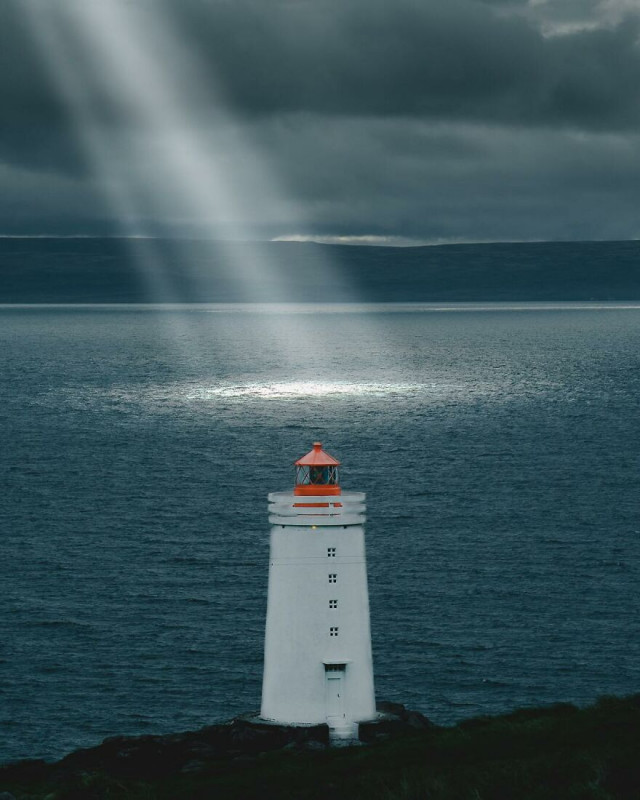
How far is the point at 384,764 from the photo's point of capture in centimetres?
3359

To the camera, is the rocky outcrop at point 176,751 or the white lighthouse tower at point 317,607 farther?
the rocky outcrop at point 176,751

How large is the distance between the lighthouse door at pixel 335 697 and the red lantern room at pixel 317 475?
5.17 meters

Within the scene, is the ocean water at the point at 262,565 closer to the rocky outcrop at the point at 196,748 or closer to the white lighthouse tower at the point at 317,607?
the rocky outcrop at the point at 196,748

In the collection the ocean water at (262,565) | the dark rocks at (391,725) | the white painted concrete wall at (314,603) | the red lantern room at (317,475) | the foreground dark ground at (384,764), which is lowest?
the foreground dark ground at (384,764)

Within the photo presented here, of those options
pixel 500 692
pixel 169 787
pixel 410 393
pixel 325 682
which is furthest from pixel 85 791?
pixel 410 393

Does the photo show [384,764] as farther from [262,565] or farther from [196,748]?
[262,565]

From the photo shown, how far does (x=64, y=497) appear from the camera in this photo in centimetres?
9838

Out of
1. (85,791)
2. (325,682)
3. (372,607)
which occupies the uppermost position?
(372,607)

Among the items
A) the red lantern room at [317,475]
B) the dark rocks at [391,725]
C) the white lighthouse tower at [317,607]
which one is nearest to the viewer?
the white lighthouse tower at [317,607]

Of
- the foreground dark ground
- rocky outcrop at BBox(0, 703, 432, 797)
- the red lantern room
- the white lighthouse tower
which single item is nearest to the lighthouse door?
the white lighthouse tower

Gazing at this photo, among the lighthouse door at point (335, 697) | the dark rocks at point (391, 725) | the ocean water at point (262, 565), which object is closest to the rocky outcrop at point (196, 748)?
the dark rocks at point (391, 725)

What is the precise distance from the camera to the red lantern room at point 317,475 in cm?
3728

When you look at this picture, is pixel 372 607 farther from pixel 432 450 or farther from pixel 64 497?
pixel 432 450

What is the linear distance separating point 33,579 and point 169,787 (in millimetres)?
37815
